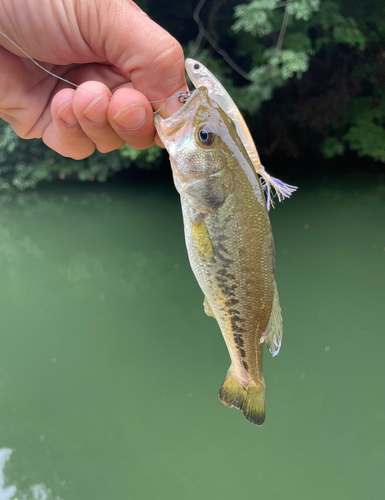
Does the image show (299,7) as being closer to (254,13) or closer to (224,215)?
(254,13)

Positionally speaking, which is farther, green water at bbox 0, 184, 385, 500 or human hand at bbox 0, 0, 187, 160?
green water at bbox 0, 184, 385, 500

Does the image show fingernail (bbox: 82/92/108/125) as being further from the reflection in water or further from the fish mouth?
the reflection in water

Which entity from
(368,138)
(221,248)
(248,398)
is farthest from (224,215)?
(368,138)

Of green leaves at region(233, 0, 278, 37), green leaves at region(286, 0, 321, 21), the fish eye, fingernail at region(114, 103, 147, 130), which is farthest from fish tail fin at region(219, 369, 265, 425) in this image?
green leaves at region(286, 0, 321, 21)

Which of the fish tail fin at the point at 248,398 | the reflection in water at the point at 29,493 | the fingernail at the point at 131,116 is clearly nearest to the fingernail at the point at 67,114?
the fingernail at the point at 131,116

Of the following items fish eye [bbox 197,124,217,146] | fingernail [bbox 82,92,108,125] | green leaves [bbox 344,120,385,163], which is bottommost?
green leaves [bbox 344,120,385,163]

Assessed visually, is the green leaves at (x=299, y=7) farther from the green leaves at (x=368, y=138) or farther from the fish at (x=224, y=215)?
the fish at (x=224, y=215)
